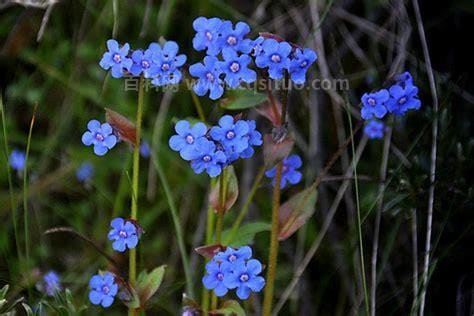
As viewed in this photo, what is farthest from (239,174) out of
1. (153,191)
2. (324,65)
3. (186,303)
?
(186,303)

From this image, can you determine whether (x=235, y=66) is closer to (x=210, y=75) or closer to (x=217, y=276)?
(x=210, y=75)

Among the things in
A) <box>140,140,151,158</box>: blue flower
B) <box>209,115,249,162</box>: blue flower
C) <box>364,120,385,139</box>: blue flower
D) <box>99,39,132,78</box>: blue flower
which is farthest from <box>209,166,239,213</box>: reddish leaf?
<box>140,140,151,158</box>: blue flower

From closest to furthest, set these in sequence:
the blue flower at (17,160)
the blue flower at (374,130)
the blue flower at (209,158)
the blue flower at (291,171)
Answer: the blue flower at (209,158) → the blue flower at (291,171) → the blue flower at (374,130) → the blue flower at (17,160)

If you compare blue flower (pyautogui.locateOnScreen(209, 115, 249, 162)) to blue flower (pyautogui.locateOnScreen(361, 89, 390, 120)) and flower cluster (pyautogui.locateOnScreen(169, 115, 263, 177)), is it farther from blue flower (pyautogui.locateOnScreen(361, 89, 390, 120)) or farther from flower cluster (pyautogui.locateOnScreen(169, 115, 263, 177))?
blue flower (pyautogui.locateOnScreen(361, 89, 390, 120))

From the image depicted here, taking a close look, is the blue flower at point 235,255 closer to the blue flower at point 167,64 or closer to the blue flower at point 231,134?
the blue flower at point 231,134

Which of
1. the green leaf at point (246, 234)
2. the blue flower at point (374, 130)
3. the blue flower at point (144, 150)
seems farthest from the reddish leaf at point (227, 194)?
the blue flower at point (144, 150)

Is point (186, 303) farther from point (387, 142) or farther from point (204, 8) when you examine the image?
point (204, 8)
